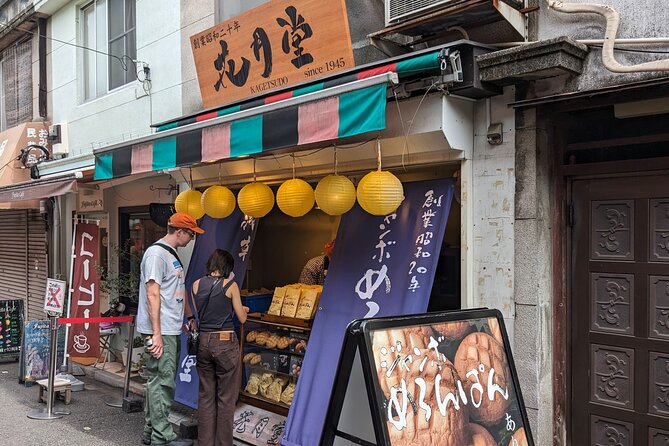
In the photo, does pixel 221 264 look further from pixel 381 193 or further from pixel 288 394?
pixel 381 193

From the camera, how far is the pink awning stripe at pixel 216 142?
5742 mm

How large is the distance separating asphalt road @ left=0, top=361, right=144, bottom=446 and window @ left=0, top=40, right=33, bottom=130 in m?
7.52

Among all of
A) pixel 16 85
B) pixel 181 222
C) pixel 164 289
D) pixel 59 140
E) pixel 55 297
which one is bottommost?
pixel 55 297

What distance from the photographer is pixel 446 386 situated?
357cm

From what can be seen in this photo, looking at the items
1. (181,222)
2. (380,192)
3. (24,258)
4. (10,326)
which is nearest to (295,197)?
(380,192)

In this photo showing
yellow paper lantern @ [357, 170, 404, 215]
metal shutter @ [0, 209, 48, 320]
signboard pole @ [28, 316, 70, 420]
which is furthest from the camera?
metal shutter @ [0, 209, 48, 320]

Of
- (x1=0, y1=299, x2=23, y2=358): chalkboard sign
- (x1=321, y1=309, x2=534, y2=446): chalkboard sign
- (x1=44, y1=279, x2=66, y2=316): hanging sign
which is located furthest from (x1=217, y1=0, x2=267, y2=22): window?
(x1=0, y1=299, x2=23, y2=358): chalkboard sign

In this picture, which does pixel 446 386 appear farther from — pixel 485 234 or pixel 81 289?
pixel 81 289

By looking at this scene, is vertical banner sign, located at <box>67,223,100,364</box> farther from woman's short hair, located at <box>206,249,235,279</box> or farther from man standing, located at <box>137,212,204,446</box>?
woman's short hair, located at <box>206,249,235,279</box>

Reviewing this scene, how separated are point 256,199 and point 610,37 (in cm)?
366

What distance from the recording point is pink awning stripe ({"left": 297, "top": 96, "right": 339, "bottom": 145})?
4.77 meters

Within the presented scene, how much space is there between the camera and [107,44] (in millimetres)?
10953

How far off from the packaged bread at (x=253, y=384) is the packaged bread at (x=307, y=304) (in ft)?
3.68

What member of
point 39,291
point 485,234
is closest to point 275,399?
point 485,234
